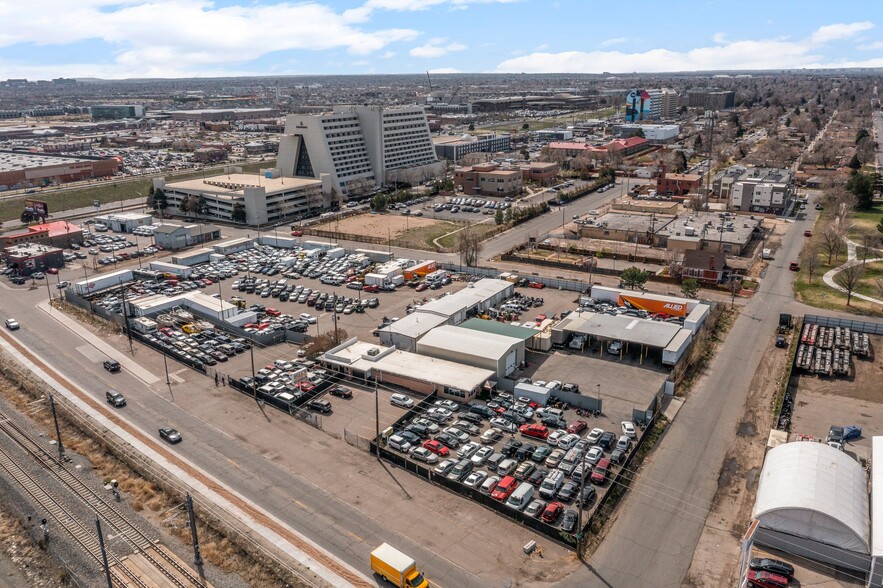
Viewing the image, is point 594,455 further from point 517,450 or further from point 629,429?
point 517,450

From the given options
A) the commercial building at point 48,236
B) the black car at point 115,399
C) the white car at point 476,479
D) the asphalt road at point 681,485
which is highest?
the commercial building at point 48,236

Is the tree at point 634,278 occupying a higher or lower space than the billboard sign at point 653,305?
higher

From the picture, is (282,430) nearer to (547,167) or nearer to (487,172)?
(487,172)

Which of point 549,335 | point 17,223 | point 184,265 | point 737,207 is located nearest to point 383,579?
point 549,335

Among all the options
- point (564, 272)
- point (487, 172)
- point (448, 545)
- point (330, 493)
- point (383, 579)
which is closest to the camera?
point (383, 579)

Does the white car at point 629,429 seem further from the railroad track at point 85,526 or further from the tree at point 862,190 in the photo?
the tree at point 862,190

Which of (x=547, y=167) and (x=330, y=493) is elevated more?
(x=547, y=167)

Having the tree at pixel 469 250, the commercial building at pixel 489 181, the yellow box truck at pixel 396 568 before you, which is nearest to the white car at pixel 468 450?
the yellow box truck at pixel 396 568
